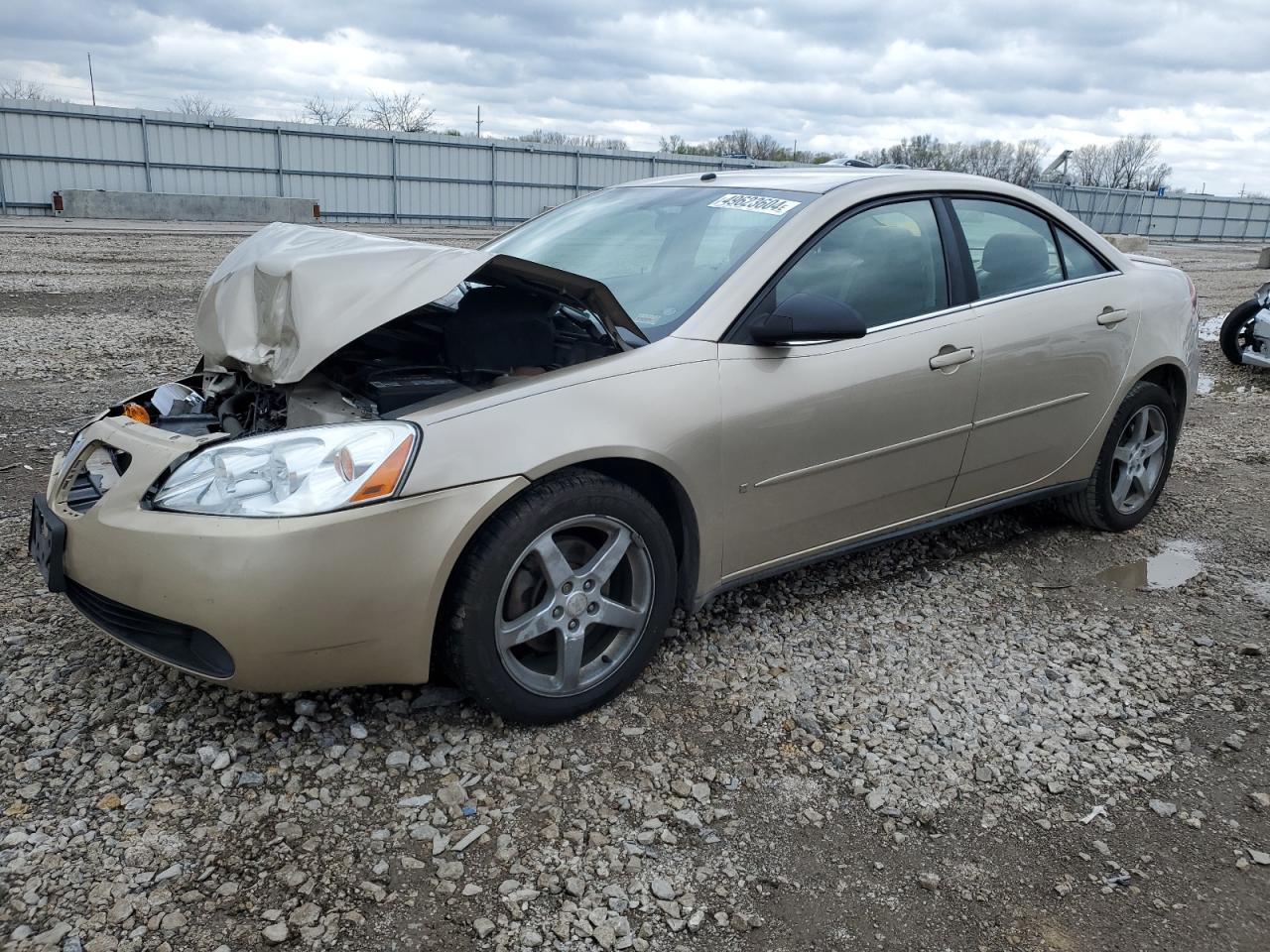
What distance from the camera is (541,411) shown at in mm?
2719

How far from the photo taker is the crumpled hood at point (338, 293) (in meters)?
2.77

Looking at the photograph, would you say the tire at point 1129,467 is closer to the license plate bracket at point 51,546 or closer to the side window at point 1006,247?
the side window at point 1006,247

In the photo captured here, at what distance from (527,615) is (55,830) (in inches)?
49.3

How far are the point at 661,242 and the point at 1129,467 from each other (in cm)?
257

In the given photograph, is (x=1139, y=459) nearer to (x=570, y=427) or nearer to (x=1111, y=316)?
(x=1111, y=316)

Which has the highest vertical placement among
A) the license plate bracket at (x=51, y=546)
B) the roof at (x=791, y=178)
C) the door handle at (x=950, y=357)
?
the roof at (x=791, y=178)

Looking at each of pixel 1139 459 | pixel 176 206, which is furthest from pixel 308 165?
pixel 1139 459

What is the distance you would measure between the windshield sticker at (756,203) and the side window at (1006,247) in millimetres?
826

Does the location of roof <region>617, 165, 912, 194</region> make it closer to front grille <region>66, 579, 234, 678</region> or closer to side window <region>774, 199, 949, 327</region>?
side window <region>774, 199, 949, 327</region>

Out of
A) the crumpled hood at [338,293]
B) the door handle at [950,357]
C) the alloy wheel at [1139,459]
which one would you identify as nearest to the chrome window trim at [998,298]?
the door handle at [950,357]

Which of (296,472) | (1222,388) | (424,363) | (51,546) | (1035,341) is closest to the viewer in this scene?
(296,472)

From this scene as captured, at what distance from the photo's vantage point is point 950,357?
358 centimetres

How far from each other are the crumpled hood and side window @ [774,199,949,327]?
0.74 meters

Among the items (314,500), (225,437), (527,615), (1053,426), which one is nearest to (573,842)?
(527,615)
